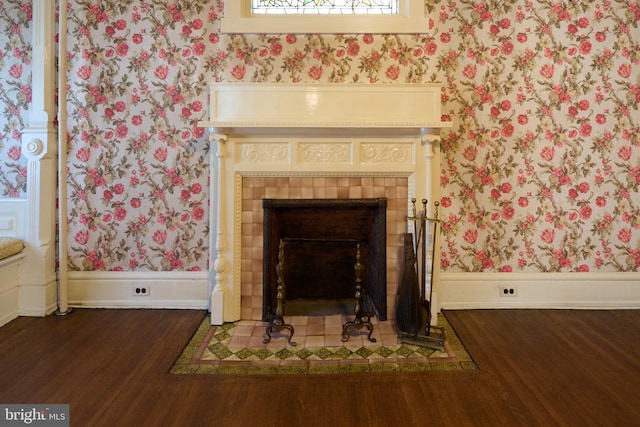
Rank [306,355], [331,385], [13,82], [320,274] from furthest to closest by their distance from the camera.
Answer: [320,274] → [13,82] → [306,355] → [331,385]

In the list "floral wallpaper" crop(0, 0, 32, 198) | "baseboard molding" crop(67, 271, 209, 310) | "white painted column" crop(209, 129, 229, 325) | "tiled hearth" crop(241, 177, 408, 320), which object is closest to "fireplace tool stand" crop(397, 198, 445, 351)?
"tiled hearth" crop(241, 177, 408, 320)

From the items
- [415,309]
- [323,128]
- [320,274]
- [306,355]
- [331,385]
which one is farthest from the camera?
[320,274]

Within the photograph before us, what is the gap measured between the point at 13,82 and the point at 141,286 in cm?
164

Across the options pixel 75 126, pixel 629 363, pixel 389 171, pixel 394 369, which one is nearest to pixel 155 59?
pixel 75 126

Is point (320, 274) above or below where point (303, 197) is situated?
below

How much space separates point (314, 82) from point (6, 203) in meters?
2.25

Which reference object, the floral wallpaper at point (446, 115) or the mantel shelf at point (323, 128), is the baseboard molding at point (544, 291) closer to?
the floral wallpaper at point (446, 115)

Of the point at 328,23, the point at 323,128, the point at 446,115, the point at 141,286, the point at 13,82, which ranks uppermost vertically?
the point at 328,23

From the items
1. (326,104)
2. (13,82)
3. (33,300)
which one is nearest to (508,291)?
(326,104)

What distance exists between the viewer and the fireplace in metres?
2.65

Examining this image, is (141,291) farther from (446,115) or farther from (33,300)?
(446,115)

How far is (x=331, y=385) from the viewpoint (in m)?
1.92

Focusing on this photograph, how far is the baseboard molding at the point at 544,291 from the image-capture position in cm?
289

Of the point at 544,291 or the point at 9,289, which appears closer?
the point at 9,289
